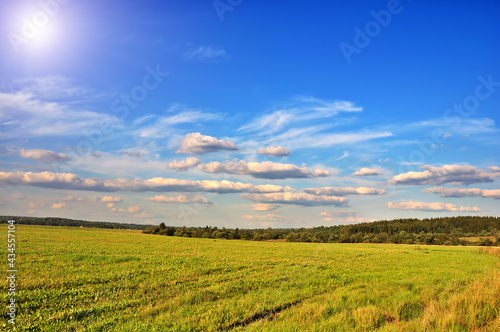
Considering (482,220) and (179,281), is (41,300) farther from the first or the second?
(482,220)

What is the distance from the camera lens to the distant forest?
340 feet

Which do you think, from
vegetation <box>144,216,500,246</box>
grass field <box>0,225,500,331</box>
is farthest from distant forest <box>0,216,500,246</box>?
grass field <box>0,225,500,331</box>

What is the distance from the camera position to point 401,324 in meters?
9.02

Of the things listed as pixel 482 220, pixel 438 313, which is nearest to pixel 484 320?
pixel 438 313

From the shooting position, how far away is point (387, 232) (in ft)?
458

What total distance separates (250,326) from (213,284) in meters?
5.80

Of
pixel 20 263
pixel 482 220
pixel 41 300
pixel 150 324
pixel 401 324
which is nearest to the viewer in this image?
pixel 150 324

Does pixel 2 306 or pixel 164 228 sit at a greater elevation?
pixel 2 306

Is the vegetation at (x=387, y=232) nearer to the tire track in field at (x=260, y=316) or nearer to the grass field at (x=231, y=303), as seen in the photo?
the grass field at (x=231, y=303)

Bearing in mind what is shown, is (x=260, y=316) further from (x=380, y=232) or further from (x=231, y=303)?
(x=380, y=232)

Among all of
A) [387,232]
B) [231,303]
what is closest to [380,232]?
[387,232]

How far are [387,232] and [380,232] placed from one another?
6.50 metres

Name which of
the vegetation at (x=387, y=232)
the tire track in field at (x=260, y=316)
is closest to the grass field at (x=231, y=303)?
the tire track in field at (x=260, y=316)

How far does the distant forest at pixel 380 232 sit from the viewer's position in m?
104
